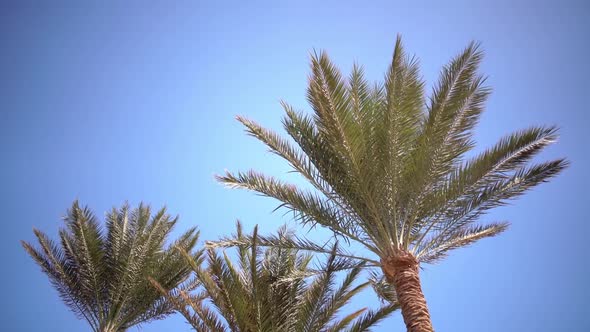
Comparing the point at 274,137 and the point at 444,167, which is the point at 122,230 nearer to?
the point at 274,137

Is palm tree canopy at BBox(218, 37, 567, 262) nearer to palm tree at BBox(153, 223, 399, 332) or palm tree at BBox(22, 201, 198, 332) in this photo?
palm tree at BBox(153, 223, 399, 332)

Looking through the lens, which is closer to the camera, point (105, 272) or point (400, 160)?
point (400, 160)

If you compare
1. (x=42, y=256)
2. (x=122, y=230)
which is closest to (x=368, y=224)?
(x=122, y=230)

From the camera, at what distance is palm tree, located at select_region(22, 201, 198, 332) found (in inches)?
451

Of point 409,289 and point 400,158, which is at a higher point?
point 400,158

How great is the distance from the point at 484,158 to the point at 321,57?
3.62m

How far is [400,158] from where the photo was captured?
7355mm

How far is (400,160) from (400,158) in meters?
0.04

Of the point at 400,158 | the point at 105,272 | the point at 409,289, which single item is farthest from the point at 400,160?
the point at 105,272

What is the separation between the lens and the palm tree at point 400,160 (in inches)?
285

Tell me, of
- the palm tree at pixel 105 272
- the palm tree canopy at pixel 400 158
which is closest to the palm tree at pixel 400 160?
the palm tree canopy at pixel 400 158

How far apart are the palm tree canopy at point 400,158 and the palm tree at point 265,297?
1110 millimetres

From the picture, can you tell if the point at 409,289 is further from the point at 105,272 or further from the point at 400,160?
the point at 105,272

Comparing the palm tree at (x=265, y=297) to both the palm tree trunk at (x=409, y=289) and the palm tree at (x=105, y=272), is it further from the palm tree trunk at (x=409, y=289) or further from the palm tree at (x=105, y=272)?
the palm tree at (x=105, y=272)
